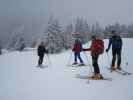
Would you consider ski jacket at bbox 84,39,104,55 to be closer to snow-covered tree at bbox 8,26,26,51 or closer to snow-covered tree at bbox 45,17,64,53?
snow-covered tree at bbox 45,17,64,53

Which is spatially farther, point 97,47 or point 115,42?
point 115,42

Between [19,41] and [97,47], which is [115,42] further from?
[19,41]

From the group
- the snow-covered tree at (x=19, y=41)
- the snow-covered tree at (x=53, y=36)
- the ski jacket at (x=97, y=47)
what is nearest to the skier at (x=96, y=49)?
the ski jacket at (x=97, y=47)

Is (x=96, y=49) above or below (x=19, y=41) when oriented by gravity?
above

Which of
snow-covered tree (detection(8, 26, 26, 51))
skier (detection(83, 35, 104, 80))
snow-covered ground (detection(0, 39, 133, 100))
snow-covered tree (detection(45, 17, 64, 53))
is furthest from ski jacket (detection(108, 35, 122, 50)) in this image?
snow-covered tree (detection(8, 26, 26, 51))

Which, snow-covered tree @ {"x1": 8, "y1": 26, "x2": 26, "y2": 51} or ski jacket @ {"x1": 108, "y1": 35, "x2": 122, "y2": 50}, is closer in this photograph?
ski jacket @ {"x1": 108, "y1": 35, "x2": 122, "y2": 50}

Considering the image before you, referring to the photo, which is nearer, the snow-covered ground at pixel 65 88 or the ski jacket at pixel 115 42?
the snow-covered ground at pixel 65 88

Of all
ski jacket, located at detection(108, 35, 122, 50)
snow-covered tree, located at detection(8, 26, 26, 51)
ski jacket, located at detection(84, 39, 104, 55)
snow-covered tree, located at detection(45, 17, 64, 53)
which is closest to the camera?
ski jacket, located at detection(84, 39, 104, 55)

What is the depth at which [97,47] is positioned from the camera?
13836 millimetres

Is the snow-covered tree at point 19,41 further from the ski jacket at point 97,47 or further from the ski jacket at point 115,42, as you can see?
the ski jacket at point 97,47

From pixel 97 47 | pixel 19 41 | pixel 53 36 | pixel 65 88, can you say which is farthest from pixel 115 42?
pixel 19 41

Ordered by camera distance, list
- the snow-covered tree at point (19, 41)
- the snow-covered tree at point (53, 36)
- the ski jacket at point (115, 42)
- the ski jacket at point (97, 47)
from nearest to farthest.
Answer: the ski jacket at point (97, 47), the ski jacket at point (115, 42), the snow-covered tree at point (53, 36), the snow-covered tree at point (19, 41)

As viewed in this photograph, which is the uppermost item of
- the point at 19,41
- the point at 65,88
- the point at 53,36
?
the point at 53,36

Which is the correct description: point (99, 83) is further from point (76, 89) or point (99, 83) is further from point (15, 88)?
point (15, 88)
